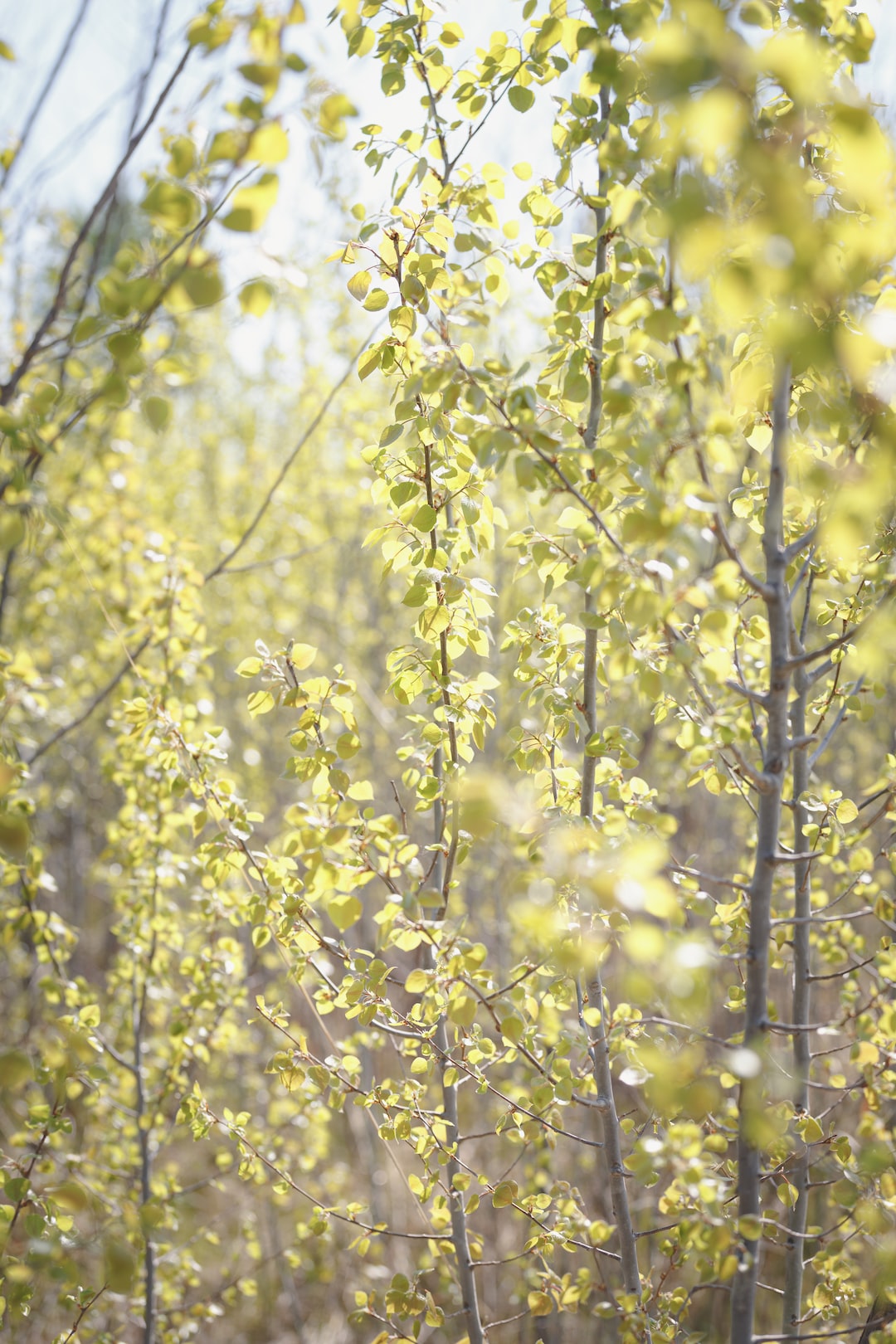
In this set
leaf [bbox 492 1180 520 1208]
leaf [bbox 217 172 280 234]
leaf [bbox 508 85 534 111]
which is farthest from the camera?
leaf [bbox 492 1180 520 1208]

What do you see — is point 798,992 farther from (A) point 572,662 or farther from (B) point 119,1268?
(B) point 119,1268

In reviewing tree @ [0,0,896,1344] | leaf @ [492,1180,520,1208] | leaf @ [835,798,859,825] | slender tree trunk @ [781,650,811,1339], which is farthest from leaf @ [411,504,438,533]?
leaf @ [492,1180,520,1208]

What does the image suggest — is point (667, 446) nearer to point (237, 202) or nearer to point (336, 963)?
point (237, 202)

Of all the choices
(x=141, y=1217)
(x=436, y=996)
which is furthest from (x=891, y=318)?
(x=141, y=1217)

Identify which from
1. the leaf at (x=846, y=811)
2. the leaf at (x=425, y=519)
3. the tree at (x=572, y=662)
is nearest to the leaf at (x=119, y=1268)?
the tree at (x=572, y=662)

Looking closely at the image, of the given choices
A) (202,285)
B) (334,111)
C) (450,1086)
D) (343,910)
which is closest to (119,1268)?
(343,910)

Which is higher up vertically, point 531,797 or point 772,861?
point 531,797

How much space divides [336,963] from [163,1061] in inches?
136

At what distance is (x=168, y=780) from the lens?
229 centimetres

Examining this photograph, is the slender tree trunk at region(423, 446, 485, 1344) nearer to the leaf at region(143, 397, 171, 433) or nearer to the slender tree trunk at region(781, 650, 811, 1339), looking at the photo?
the leaf at region(143, 397, 171, 433)

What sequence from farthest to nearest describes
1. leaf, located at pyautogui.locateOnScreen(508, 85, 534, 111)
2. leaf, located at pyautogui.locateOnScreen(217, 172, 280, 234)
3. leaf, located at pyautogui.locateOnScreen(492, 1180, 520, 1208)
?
1. leaf, located at pyautogui.locateOnScreen(492, 1180, 520, 1208)
2. leaf, located at pyautogui.locateOnScreen(508, 85, 534, 111)
3. leaf, located at pyautogui.locateOnScreen(217, 172, 280, 234)

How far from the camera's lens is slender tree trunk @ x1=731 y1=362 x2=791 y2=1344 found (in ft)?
3.70

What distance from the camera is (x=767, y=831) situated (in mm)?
1194

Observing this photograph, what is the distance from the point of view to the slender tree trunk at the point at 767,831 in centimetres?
113
